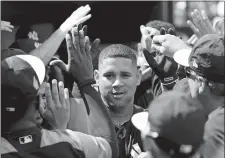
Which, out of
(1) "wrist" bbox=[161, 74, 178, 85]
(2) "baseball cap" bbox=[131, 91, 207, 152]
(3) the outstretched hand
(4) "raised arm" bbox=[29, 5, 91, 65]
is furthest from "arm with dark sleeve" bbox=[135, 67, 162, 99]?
(2) "baseball cap" bbox=[131, 91, 207, 152]

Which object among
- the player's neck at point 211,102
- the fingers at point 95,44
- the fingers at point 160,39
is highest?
the fingers at point 95,44

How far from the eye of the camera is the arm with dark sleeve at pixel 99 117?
2488mm

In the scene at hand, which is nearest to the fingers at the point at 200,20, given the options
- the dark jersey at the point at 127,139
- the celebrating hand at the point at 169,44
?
the celebrating hand at the point at 169,44

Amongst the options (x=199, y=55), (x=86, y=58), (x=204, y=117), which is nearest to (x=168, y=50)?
(x=199, y=55)

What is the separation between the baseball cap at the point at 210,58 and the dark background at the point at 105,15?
2.99 metres

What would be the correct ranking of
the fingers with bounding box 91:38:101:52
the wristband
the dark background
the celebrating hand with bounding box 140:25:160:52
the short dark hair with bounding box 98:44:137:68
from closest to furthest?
1. the wristband
2. the fingers with bounding box 91:38:101:52
3. the short dark hair with bounding box 98:44:137:68
4. the celebrating hand with bounding box 140:25:160:52
5. the dark background

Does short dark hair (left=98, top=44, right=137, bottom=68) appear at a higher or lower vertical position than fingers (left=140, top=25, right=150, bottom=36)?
lower

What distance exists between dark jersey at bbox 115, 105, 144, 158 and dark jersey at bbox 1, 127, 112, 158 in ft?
2.15

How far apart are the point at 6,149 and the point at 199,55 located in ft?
3.26

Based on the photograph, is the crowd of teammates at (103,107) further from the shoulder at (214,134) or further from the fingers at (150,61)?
the fingers at (150,61)

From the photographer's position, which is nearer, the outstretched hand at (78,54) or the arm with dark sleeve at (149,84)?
the outstretched hand at (78,54)

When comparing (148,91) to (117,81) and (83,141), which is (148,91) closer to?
(117,81)

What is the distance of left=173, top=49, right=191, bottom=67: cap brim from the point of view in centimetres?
273

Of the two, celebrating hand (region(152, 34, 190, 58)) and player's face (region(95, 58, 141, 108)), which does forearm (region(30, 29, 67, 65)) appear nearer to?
player's face (region(95, 58, 141, 108))
